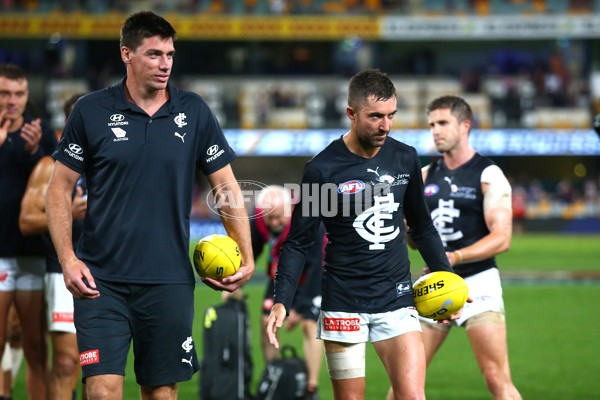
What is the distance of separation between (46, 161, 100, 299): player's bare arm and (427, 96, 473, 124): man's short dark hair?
3.08 metres

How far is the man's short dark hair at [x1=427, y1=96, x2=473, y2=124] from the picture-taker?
627 centimetres

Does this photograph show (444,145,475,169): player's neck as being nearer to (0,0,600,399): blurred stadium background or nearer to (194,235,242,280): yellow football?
(194,235,242,280): yellow football

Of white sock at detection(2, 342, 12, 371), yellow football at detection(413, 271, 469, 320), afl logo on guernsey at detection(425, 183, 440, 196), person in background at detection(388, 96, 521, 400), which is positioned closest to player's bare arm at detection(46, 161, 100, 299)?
yellow football at detection(413, 271, 469, 320)

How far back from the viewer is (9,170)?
243 inches

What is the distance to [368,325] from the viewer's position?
16.4ft

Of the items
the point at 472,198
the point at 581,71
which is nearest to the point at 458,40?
the point at 581,71

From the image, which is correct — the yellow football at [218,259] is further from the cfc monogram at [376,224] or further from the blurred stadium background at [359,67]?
the blurred stadium background at [359,67]

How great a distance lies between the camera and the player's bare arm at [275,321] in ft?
15.0

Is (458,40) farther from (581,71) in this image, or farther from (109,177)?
(109,177)

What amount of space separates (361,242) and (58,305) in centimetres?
246

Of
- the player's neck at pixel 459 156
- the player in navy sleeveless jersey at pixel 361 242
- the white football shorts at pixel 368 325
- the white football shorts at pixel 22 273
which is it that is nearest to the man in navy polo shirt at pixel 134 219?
the player in navy sleeveless jersey at pixel 361 242

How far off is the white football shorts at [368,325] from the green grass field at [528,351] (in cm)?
323

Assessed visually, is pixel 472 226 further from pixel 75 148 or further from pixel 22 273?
pixel 22 273

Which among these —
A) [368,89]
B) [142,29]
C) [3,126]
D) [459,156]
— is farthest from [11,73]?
[459,156]
